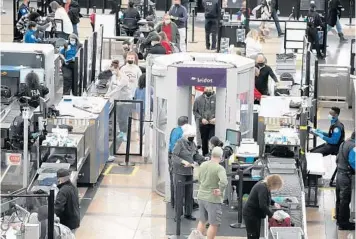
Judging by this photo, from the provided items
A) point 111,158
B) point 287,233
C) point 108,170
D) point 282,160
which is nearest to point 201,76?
point 282,160

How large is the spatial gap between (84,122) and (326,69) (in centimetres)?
858

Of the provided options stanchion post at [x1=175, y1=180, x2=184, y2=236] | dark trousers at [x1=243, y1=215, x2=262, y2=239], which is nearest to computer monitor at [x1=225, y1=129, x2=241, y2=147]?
stanchion post at [x1=175, y1=180, x2=184, y2=236]

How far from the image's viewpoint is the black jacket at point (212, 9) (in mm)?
36656

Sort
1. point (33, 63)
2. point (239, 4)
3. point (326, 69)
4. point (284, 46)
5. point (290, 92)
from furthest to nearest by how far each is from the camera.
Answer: point (239, 4) → point (284, 46) → point (326, 69) → point (290, 92) → point (33, 63)

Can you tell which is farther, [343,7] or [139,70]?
[343,7]

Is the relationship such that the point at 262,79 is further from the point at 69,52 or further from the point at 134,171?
the point at 69,52

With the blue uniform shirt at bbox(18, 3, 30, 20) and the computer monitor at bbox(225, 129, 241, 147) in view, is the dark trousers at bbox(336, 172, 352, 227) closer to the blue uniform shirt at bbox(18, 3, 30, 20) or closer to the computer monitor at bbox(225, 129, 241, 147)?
the computer monitor at bbox(225, 129, 241, 147)

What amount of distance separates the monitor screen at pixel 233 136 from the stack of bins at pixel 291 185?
661 millimetres

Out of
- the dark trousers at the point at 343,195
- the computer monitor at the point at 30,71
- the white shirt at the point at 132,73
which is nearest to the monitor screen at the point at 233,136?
the dark trousers at the point at 343,195

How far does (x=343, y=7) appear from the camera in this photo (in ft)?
143

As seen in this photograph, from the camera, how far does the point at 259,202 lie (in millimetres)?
18484

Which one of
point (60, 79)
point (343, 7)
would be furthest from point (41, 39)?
point (343, 7)

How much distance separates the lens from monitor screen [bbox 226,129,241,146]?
21.3m

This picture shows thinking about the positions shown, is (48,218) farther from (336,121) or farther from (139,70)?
(139,70)
